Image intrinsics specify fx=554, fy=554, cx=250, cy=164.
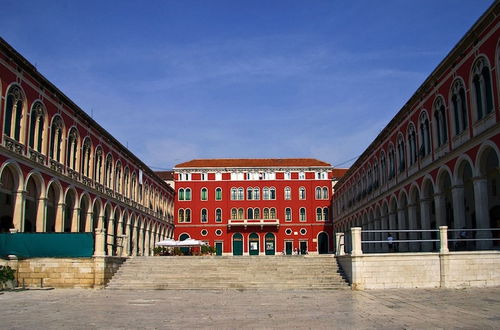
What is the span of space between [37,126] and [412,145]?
22.1 metres

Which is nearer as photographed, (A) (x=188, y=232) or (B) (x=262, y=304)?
(B) (x=262, y=304)

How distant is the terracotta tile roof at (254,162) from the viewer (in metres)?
72.0

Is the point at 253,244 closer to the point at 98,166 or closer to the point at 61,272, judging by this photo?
the point at 98,166

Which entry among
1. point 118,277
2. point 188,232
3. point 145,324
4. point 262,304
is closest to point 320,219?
point 188,232

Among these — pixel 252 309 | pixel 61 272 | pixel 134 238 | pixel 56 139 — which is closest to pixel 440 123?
pixel 252 309

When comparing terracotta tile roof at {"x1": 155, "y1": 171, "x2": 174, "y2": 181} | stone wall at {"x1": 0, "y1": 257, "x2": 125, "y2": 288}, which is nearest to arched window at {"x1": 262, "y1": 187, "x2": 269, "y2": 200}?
terracotta tile roof at {"x1": 155, "y1": 171, "x2": 174, "y2": 181}

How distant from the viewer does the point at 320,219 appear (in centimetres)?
7012

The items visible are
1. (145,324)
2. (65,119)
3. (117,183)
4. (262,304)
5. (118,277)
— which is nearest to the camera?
(145,324)

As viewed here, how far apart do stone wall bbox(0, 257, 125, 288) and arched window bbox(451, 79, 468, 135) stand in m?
17.6

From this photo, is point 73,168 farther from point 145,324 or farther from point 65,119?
point 145,324

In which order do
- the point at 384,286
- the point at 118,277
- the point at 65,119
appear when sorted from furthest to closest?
the point at 65,119 < the point at 118,277 < the point at 384,286

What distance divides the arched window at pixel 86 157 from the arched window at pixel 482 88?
2404 cm

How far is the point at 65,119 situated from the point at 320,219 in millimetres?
43038

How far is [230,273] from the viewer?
26.0 meters
